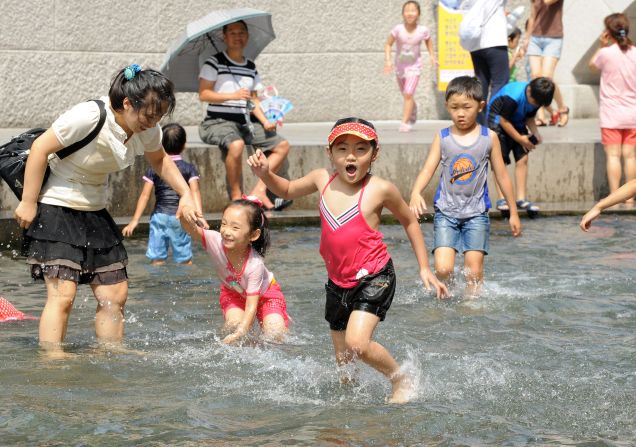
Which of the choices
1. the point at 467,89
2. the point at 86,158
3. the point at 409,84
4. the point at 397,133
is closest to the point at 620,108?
the point at 397,133

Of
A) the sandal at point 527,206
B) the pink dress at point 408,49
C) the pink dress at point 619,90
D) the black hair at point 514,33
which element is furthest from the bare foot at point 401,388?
the black hair at point 514,33

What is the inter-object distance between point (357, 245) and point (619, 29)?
24.4 feet

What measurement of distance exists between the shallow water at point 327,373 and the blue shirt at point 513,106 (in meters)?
2.69

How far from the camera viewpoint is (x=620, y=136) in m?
12.2

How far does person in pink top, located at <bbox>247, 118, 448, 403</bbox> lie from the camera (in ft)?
17.8


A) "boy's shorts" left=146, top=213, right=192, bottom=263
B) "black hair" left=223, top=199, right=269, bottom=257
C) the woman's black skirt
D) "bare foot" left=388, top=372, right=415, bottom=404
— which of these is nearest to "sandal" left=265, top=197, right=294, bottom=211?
"boy's shorts" left=146, top=213, right=192, bottom=263

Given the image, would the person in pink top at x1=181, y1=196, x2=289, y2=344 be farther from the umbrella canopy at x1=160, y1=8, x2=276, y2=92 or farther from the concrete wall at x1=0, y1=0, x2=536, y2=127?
the concrete wall at x1=0, y1=0, x2=536, y2=127

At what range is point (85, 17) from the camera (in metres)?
14.3

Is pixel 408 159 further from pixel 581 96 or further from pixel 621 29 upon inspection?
pixel 581 96

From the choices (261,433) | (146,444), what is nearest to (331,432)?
(261,433)

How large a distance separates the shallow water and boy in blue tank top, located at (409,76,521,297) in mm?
275

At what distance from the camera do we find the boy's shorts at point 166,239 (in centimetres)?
891

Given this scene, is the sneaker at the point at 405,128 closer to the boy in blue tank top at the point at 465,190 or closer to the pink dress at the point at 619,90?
the pink dress at the point at 619,90

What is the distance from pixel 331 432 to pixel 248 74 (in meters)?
6.88
